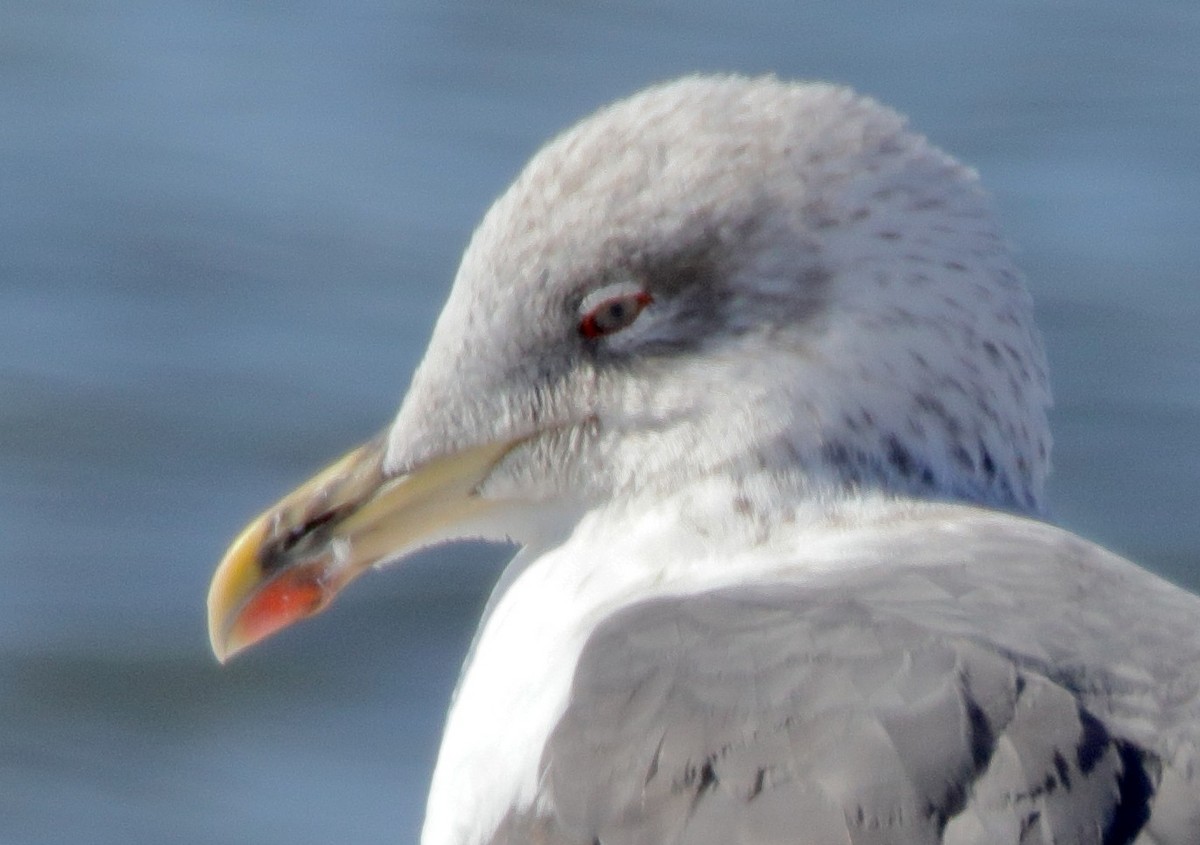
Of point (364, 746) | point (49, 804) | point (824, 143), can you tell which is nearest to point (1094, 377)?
point (364, 746)

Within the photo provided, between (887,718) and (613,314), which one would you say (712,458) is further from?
(887,718)

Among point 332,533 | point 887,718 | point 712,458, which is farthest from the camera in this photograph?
point 332,533

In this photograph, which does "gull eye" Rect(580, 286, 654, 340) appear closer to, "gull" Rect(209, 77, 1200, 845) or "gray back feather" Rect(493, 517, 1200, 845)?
"gull" Rect(209, 77, 1200, 845)

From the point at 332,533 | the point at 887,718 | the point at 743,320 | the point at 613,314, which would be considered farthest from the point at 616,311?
the point at 887,718

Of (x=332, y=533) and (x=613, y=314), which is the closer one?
(x=613, y=314)

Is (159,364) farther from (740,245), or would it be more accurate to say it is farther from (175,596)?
(740,245)

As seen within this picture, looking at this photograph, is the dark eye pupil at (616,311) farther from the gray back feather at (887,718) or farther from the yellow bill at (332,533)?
the gray back feather at (887,718)

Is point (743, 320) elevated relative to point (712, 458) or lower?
elevated

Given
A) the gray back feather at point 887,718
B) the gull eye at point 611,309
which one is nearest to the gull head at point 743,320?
the gull eye at point 611,309

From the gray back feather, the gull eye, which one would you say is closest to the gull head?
the gull eye
